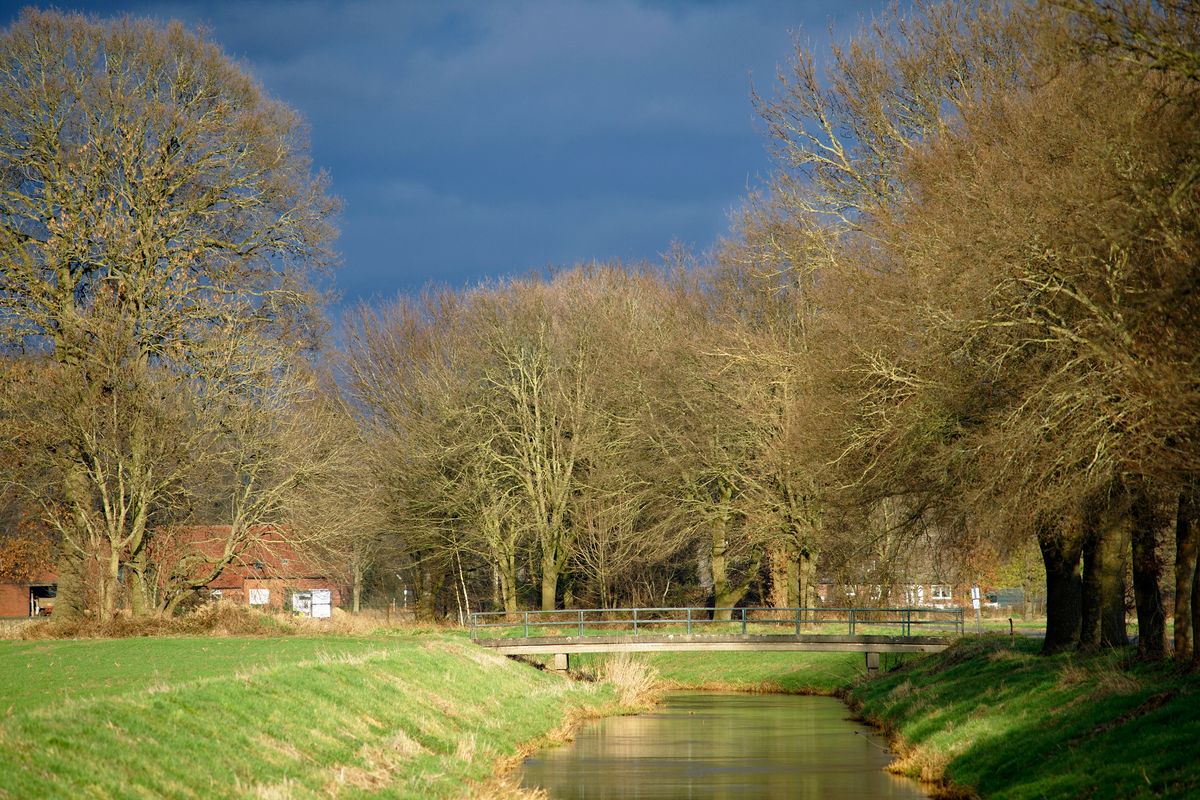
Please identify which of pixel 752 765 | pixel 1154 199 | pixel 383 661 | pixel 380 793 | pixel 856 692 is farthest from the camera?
pixel 856 692

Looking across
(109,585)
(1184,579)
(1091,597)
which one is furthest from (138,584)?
(1184,579)

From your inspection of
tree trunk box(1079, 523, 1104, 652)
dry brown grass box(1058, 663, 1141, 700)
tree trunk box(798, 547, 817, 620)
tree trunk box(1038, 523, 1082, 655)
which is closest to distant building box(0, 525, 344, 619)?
tree trunk box(798, 547, 817, 620)

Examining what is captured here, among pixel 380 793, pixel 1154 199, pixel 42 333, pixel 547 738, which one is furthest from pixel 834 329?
pixel 42 333

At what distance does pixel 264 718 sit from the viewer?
18.2m

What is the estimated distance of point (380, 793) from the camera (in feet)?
56.9

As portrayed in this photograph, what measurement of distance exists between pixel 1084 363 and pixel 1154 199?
542 centimetres

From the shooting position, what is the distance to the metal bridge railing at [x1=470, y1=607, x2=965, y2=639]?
4325cm

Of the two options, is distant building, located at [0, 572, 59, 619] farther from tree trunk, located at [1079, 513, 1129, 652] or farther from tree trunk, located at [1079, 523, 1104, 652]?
tree trunk, located at [1079, 513, 1129, 652]

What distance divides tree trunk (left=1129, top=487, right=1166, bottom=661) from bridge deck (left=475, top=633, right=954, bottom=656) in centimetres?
1806

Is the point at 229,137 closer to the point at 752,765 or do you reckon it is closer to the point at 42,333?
the point at 42,333

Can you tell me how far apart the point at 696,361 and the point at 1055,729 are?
97.6 ft

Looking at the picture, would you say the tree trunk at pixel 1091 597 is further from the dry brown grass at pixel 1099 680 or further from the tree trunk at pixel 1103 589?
the dry brown grass at pixel 1099 680

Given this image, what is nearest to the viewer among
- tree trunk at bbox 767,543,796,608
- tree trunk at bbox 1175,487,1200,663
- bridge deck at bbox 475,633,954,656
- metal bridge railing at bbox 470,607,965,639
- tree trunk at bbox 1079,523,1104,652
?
tree trunk at bbox 1175,487,1200,663

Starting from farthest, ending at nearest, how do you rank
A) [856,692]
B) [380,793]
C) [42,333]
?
[42,333], [856,692], [380,793]
